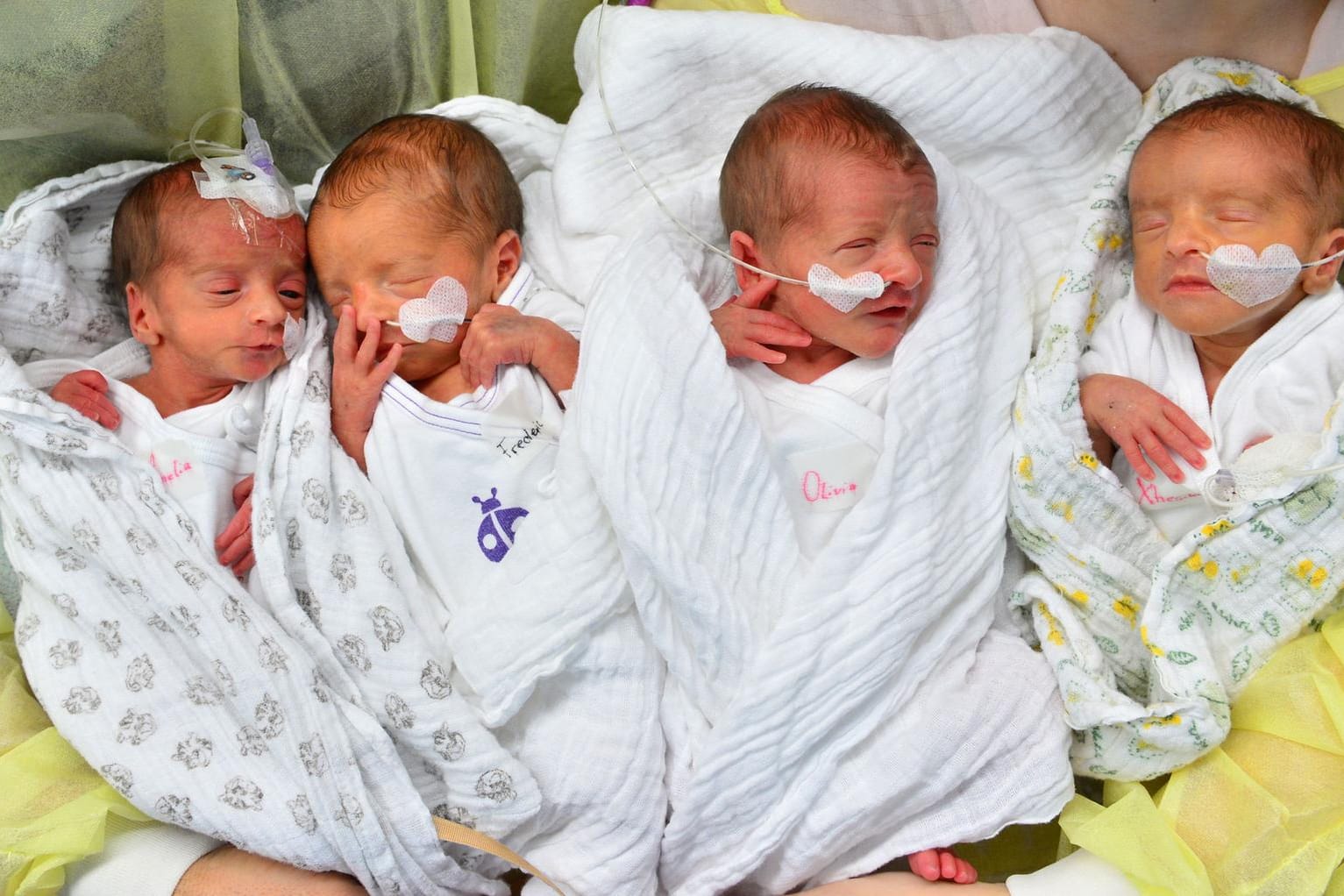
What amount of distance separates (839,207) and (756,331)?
0.18 metres

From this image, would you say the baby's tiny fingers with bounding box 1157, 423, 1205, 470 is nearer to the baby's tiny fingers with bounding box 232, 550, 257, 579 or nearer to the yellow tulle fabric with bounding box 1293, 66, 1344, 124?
the yellow tulle fabric with bounding box 1293, 66, 1344, 124

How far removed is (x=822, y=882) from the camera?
141cm

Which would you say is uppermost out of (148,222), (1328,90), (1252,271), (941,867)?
(1328,90)

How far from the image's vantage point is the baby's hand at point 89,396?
150cm

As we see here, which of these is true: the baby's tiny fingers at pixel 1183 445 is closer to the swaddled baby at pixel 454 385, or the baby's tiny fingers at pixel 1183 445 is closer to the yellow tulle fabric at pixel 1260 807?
the yellow tulle fabric at pixel 1260 807

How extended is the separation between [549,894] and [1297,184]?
1194 mm

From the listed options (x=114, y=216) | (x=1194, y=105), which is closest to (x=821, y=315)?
(x=1194, y=105)

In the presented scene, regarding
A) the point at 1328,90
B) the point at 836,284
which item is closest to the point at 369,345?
the point at 836,284

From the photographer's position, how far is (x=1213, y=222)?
141 cm

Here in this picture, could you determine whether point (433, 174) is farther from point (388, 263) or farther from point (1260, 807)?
point (1260, 807)

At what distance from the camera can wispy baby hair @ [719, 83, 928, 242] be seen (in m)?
1.46

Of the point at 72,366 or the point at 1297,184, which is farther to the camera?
the point at 72,366

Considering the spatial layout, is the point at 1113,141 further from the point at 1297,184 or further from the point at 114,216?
the point at 114,216

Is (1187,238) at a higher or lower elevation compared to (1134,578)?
higher
